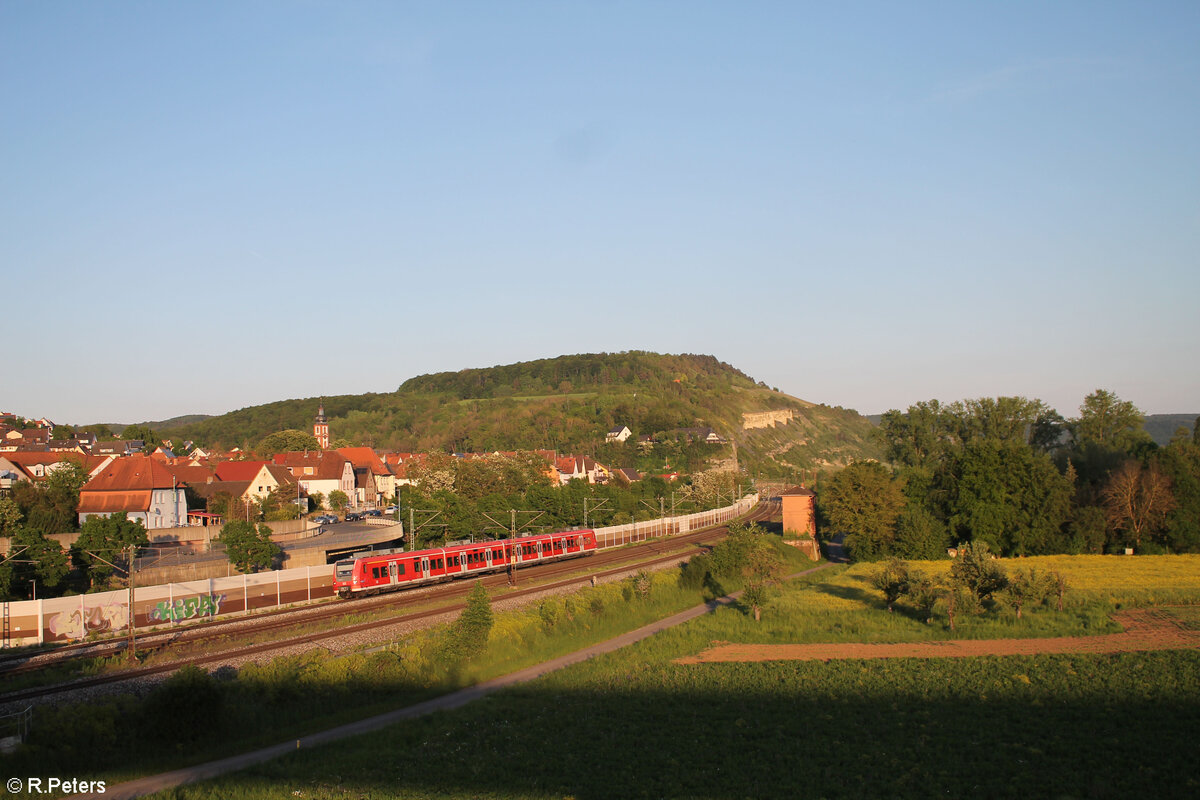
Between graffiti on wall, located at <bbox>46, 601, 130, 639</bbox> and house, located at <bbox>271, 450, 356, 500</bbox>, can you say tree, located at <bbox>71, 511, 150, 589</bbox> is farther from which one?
house, located at <bbox>271, 450, 356, 500</bbox>

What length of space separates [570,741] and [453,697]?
610 cm

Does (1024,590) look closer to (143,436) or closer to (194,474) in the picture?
(194,474)

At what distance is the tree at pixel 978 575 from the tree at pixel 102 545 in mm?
40456

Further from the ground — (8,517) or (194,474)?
(194,474)

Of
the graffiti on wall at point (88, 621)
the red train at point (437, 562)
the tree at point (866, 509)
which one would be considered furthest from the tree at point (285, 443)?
the graffiti on wall at point (88, 621)

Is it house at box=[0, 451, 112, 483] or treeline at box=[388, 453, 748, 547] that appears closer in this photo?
treeline at box=[388, 453, 748, 547]

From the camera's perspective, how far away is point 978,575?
35688 millimetres

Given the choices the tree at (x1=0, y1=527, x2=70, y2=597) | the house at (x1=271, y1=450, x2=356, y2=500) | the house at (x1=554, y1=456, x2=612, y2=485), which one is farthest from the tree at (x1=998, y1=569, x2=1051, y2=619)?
the house at (x1=554, y1=456, x2=612, y2=485)

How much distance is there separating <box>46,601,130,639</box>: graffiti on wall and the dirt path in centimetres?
2305

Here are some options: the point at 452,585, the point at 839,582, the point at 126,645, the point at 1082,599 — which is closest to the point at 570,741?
the point at 126,645

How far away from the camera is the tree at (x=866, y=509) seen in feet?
196

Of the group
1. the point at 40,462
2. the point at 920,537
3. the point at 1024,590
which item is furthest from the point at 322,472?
the point at 1024,590

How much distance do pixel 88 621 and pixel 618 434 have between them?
13318 cm

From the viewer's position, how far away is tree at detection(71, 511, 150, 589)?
135 ft
